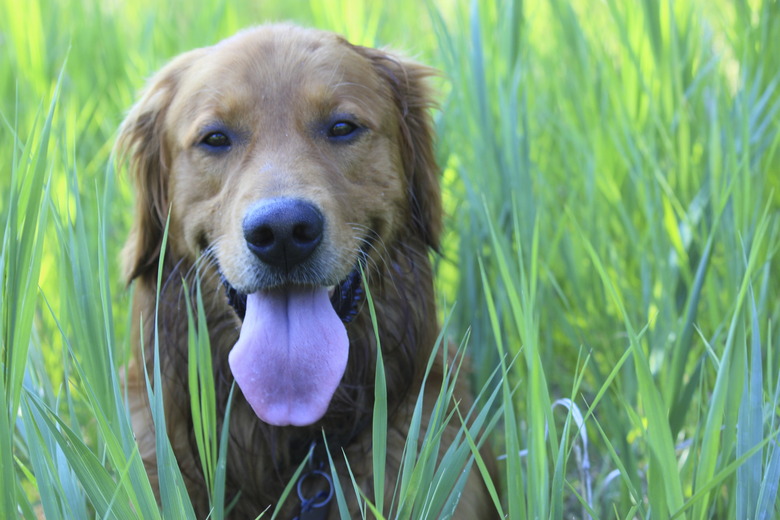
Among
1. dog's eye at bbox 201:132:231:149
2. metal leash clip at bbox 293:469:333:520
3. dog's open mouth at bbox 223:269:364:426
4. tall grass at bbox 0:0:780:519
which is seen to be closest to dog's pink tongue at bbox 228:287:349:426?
dog's open mouth at bbox 223:269:364:426

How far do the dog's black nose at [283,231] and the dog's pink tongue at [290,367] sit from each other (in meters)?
0.18

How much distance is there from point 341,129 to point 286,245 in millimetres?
493

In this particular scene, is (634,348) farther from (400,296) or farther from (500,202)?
(500,202)

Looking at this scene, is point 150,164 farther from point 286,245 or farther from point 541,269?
point 541,269

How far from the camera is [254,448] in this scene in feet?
8.42

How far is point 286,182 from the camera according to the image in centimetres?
225

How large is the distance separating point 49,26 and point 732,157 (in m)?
3.33

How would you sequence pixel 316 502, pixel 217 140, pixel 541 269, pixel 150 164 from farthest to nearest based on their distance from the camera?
Answer: pixel 541 269, pixel 150 164, pixel 217 140, pixel 316 502

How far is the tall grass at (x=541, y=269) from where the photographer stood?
1.67 m

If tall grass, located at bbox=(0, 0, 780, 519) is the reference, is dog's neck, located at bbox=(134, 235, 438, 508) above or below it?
below

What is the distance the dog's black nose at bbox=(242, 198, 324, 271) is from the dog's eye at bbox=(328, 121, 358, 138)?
0.41 metres

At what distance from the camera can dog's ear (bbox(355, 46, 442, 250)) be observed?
2.77m

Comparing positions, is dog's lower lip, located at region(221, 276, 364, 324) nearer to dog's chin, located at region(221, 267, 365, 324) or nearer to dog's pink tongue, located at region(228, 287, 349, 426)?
dog's chin, located at region(221, 267, 365, 324)

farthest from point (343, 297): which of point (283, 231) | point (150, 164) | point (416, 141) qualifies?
point (150, 164)
